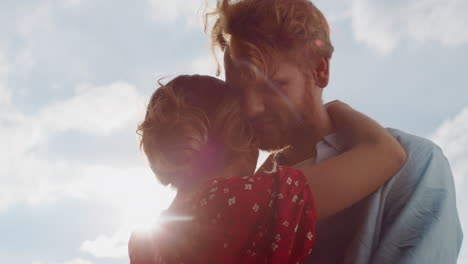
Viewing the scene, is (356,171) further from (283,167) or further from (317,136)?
(317,136)

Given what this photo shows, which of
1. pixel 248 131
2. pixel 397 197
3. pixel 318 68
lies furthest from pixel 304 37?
pixel 397 197

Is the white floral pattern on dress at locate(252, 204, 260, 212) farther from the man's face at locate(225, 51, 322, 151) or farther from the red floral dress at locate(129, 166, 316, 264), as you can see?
the man's face at locate(225, 51, 322, 151)

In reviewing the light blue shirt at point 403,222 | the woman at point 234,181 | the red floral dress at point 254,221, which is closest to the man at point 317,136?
the light blue shirt at point 403,222

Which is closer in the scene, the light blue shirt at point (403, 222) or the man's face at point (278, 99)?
the light blue shirt at point (403, 222)

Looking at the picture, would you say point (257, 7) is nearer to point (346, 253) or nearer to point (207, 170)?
point (207, 170)

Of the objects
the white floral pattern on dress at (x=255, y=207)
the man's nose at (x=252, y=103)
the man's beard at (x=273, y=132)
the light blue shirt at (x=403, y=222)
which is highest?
the man's nose at (x=252, y=103)

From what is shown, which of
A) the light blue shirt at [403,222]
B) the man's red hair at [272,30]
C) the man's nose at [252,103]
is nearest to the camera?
the light blue shirt at [403,222]

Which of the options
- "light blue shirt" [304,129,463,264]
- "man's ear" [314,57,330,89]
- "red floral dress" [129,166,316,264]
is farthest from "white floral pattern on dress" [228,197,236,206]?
"man's ear" [314,57,330,89]

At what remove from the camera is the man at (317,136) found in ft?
8.43

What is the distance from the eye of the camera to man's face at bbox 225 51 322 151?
294cm

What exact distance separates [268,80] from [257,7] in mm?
618

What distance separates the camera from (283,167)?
2494 mm

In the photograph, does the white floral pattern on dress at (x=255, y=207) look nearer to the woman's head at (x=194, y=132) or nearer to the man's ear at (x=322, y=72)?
the woman's head at (x=194, y=132)

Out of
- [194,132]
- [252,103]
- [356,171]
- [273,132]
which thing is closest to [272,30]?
[252,103]
